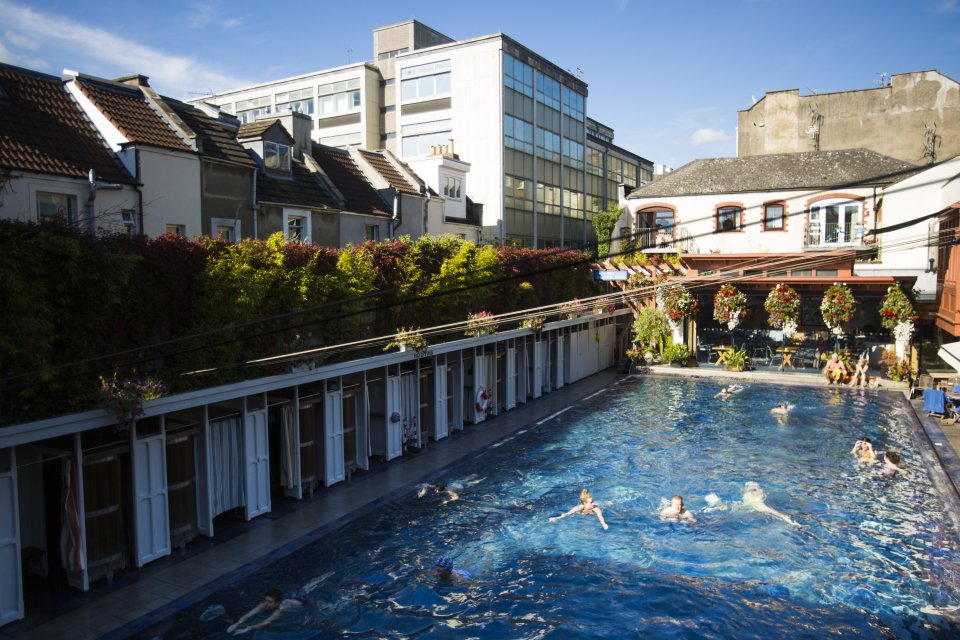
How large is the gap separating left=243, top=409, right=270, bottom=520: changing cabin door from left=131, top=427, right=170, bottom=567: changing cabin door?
212cm

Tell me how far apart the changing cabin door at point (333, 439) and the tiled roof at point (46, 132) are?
845cm

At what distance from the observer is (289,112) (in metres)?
27.8

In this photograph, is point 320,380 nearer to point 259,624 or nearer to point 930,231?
point 259,624

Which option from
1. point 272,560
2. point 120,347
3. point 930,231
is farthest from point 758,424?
point 120,347

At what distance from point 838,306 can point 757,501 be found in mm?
18310

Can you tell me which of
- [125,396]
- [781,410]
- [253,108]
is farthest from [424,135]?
[125,396]

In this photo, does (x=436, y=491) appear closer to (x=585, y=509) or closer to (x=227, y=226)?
(x=585, y=509)

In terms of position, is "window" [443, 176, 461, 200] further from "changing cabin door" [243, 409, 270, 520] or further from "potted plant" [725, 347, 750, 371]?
"changing cabin door" [243, 409, 270, 520]

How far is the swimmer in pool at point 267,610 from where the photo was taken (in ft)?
35.4

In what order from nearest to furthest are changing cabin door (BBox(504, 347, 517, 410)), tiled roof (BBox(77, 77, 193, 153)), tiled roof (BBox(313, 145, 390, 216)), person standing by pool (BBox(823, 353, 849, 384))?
tiled roof (BBox(77, 77, 193, 153)), changing cabin door (BBox(504, 347, 517, 410)), tiled roof (BBox(313, 145, 390, 216)), person standing by pool (BBox(823, 353, 849, 384))

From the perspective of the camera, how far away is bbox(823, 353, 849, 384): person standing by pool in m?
31.7

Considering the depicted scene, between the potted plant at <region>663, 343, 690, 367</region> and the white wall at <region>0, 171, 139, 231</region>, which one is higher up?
the white wall at <region>0, 171, 139, 231</region>

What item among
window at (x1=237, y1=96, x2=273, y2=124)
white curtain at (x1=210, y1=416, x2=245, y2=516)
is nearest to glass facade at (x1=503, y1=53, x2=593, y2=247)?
window at (x1=237, y1=96, x2=273, y2=124)

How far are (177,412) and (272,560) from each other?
3743 millimetres
